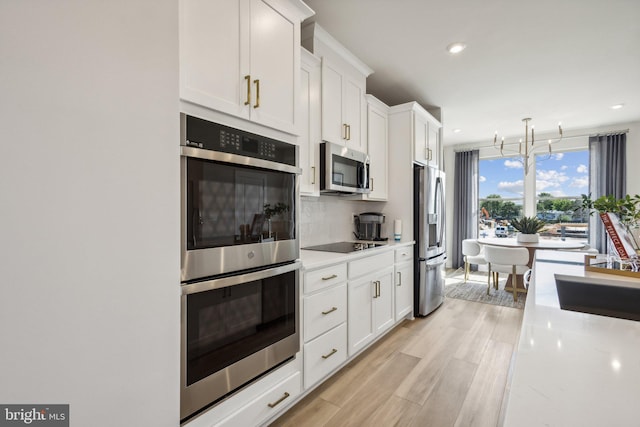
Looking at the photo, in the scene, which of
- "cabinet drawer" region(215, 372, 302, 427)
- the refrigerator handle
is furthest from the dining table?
"cabinet drawer" region(215, 372, 302, 427)

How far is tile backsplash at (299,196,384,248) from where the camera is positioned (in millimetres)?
2695

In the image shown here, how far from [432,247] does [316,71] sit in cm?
232

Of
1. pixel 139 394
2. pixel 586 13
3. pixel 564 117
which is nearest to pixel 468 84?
pixel 586 13

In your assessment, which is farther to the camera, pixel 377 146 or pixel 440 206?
pixel 440 206

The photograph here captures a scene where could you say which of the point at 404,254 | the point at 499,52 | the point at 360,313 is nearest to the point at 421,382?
the point at 360,313

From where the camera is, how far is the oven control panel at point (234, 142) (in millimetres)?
1225

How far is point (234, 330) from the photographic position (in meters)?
1.38

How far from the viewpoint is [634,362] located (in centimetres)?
57

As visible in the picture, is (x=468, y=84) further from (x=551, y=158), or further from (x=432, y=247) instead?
(x=551, y=158)

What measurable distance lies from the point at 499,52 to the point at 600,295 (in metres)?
2.41

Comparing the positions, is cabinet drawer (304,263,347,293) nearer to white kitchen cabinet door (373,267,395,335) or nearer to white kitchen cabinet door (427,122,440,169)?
white kitchen cabinet door (373,267,395,335)

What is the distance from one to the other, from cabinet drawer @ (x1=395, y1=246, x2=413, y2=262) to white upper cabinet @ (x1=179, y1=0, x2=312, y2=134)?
186 centimetres

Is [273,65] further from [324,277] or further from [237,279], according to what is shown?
[324,277]

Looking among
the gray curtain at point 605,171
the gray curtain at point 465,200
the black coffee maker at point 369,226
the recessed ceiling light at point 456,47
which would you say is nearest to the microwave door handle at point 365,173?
the black coffee maker at point 369,226
